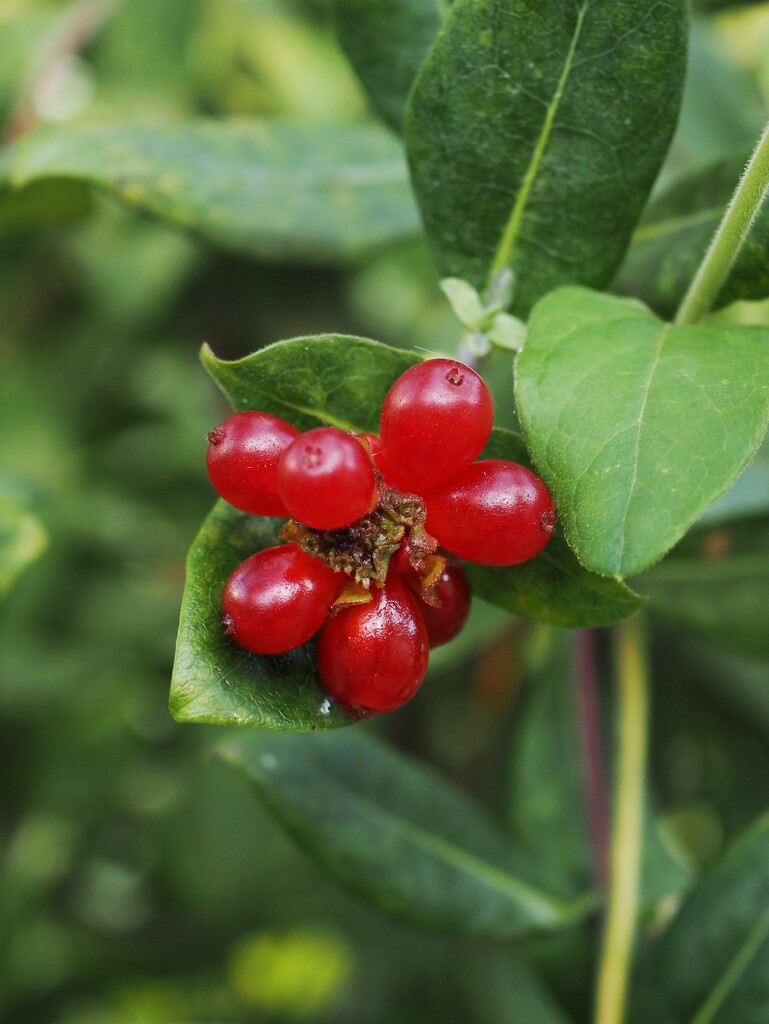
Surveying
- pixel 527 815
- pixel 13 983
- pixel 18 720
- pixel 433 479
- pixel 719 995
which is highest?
pixel 433 479

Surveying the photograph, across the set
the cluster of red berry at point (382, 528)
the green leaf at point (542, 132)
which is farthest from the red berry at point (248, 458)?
the green leaf at point (542, 132)

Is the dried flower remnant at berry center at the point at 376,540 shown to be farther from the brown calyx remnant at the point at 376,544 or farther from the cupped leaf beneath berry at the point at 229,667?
the cupped leaf beneath berry at the point at 229,667

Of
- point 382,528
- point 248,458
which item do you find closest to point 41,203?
point 248,458

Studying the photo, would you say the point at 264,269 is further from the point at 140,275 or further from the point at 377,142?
the point at 377,142

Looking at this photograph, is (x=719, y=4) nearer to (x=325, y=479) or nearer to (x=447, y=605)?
(x=447, y=605)

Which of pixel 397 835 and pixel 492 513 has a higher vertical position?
pixel 492 513

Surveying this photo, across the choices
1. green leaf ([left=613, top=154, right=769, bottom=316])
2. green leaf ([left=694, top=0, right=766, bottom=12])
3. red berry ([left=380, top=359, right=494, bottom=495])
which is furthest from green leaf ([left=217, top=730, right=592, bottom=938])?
green leaf ([left=694, top=0, right=766, bottom=12])

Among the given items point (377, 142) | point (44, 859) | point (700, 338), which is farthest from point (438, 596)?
point (44, 859)
